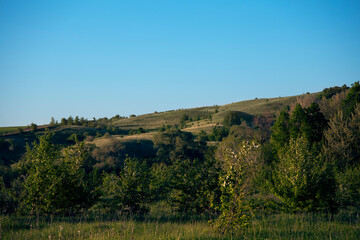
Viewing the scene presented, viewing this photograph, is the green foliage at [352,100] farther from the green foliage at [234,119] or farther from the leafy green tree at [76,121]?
the leafy green tree at [76,121]

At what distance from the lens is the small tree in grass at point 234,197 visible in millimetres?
9148

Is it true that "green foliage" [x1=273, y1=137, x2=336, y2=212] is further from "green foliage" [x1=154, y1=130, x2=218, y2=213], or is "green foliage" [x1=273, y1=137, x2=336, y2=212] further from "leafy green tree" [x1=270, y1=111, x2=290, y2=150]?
"leafy green tree" [x1=270, y1=111, x2=290, y2=150]

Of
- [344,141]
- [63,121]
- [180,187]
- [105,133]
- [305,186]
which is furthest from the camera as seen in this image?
[63,121]

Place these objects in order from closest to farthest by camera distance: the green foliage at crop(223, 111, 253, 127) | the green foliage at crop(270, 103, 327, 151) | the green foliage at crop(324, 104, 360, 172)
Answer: the green foliage at crop(324, 104, 360, 172) < the green foliage at crop(270, 103, 327, 151) < the green foliage at crop(223, 111, 253, 127)

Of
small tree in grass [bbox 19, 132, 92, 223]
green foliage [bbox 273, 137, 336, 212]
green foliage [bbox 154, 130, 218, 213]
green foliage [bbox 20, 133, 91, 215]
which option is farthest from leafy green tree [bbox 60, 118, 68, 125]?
green foliage [bbox 273, 137, 336, 212]

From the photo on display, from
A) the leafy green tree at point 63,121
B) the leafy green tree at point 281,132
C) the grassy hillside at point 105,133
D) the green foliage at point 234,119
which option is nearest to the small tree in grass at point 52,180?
the grassy hillside at point 105,133

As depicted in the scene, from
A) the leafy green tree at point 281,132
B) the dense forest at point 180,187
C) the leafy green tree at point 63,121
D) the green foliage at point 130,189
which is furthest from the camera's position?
the leafy green tree at point 63,121

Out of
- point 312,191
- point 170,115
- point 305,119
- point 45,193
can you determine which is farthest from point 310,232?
point 170,115

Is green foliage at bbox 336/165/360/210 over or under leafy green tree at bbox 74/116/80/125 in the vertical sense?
under

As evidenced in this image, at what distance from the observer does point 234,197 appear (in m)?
9.42

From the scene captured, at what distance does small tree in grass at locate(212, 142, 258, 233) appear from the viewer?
915 centimetres

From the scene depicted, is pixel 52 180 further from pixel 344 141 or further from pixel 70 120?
pixel 70 120

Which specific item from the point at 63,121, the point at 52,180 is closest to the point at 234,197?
the point at 52,180

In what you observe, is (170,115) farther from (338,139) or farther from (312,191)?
(312,191)
